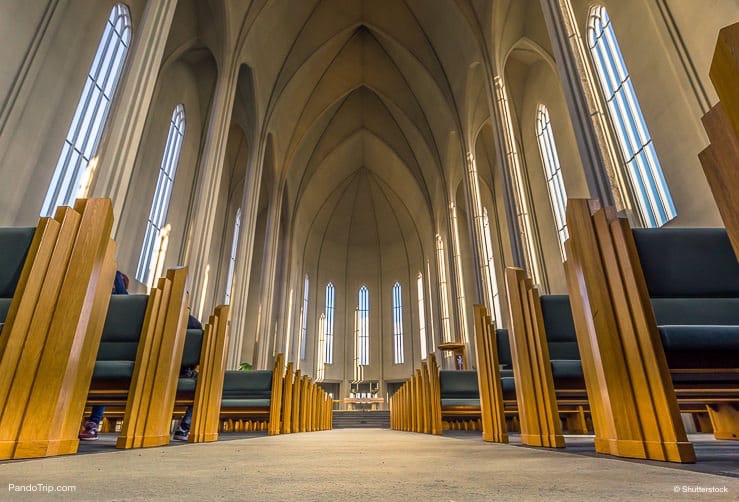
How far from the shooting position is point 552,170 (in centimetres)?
1009

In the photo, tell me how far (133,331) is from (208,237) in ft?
16.8

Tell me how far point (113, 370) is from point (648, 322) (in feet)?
8.85

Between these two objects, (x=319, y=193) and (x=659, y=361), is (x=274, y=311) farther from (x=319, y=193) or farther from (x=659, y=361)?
(x=659, y=361)

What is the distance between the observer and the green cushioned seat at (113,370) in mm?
2311

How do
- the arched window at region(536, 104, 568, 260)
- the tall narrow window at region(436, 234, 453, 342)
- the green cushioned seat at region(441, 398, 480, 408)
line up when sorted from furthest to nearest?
the tall narrow window at region(436, 234, 453, 342), the arched window at region(536, 104, 568, 260), the green cushioned seat at region(441, 398, 480, 408)

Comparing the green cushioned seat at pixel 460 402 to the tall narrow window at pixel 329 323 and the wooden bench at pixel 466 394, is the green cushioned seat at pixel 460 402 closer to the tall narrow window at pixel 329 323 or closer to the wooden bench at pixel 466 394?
the wooden bench at pixel 466 394

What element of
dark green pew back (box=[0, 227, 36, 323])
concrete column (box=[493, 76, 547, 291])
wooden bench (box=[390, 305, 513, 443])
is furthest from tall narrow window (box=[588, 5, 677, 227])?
dark green pew back (box=[0, 227, 36, 323])

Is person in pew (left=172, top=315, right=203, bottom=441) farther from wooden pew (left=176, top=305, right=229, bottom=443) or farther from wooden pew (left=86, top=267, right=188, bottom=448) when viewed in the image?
wooden pew (left=86, top=267, right=188, bottom=448)

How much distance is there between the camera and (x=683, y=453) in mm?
1385

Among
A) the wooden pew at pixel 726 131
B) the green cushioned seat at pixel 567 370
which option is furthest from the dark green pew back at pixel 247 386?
the wooden pew at pixel 726 131

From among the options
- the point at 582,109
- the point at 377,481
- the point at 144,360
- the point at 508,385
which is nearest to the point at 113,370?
the point at 144,360

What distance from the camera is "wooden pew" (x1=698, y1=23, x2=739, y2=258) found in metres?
0.84

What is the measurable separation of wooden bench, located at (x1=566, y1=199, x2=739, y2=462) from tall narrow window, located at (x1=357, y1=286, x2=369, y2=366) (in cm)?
1727

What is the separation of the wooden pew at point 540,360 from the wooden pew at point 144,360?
221 cm
